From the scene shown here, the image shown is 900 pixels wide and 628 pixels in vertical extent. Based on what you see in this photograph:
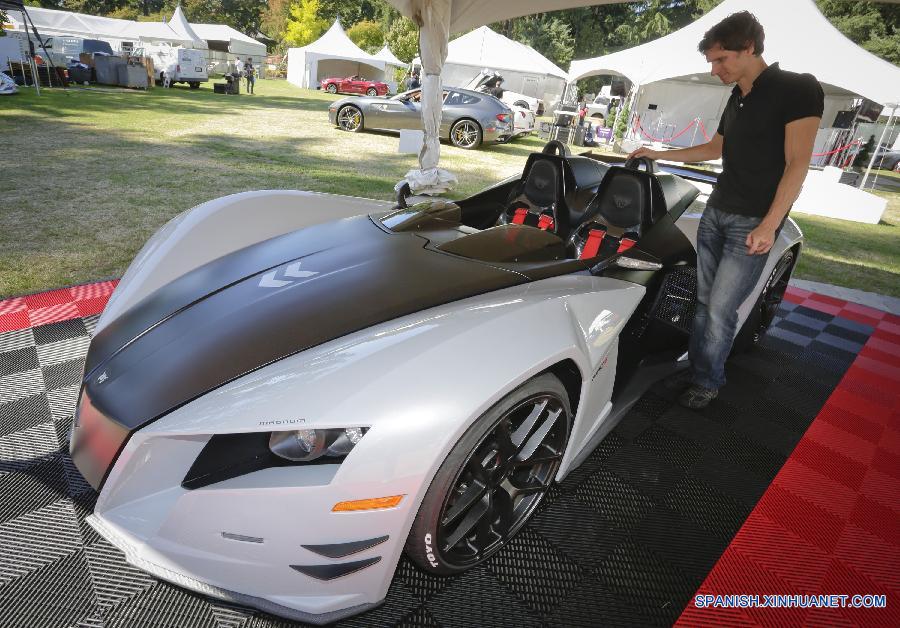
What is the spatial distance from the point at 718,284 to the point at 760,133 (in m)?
0.71

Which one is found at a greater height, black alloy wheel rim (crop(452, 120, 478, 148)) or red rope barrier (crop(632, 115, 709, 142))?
red rope barrier (crop(632, 115, 709, 142))

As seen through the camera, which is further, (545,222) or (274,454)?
(545,222)

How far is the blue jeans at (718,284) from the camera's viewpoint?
2.51 meters

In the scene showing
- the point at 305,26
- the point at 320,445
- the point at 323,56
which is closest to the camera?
the point at 320,445

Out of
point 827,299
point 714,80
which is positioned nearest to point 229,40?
point 714,80

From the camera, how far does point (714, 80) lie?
1725 cm

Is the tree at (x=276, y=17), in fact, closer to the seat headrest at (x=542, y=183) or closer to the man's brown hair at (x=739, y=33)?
the seat headrest at (x=542, y=183)

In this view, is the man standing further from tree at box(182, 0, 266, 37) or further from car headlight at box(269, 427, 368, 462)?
tree at box(182, 0, 266, 37)

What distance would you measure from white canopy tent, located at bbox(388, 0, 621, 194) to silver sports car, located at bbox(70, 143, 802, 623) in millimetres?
4247

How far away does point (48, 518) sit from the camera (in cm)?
169

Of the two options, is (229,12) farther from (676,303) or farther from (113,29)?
(676,303)

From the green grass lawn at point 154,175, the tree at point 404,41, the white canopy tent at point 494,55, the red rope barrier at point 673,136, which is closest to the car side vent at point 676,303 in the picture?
the green grass lawn at point 154,175

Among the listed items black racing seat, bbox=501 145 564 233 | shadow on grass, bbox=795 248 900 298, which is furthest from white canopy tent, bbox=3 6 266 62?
shadow on grass, bbox=795 248 900 298

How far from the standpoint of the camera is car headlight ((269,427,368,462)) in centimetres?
125
